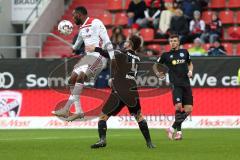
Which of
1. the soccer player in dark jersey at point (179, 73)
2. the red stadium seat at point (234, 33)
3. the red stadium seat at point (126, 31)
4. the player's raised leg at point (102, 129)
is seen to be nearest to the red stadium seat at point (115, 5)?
the red stadium seat at point (126, 31)

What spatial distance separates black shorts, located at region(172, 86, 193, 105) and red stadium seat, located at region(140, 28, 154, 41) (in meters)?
9.66

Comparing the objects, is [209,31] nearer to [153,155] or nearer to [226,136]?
[226,136]

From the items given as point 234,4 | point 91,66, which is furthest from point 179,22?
point 91,66

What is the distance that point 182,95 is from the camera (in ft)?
54.2

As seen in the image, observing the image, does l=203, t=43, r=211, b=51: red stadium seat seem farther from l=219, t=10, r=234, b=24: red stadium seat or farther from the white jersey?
the white jersey

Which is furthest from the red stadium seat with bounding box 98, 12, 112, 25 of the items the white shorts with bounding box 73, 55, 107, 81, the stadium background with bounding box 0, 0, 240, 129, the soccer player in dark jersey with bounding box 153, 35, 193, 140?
the white shorts with bounding box 73, 55, 107, 81

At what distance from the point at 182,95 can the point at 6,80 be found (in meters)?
6.81

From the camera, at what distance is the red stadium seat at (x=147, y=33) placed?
26.0 m

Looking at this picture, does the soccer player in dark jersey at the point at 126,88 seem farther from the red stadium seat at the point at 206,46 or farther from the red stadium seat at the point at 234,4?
the red stadium seat at the point at 234,4

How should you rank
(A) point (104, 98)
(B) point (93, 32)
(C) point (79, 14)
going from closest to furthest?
1. (C) point (79, 14)
2. (B) point (93, 32)
3. (A) point (104, 98)

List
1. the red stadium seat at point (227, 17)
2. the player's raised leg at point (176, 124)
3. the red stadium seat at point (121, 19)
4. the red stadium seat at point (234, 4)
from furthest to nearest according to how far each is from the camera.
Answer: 1. the red stadium seat at point (121, 19)
2. the red stadium seat at point (234, 4)
3. the red stadium seat at point (227, 17)
4. the player's raised leg at point (176, 124)

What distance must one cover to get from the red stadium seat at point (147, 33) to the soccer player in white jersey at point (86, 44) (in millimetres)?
10404

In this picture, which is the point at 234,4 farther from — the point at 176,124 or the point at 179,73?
the point at 176,124

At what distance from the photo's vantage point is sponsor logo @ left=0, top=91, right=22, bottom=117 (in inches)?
841
